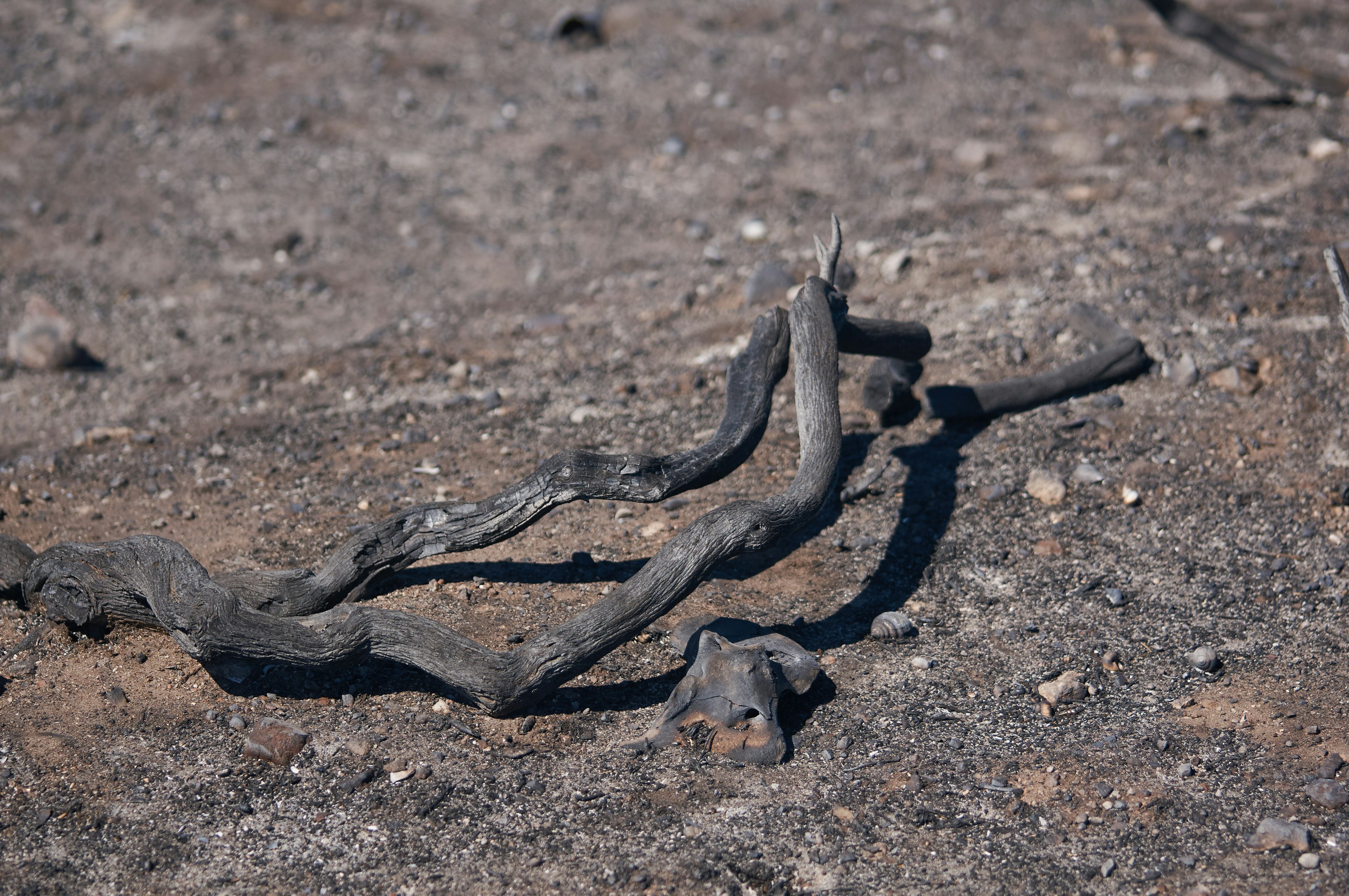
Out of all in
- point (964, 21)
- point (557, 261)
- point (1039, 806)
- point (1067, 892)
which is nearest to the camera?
point (1067, 892)

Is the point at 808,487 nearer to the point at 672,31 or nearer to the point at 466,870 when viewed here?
the point at 466,870

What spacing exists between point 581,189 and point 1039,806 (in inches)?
228

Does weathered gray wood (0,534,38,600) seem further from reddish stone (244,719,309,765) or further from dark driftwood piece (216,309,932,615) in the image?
reddish stone (244,719,309,765)

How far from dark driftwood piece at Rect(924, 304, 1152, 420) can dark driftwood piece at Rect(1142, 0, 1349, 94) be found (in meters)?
3.66

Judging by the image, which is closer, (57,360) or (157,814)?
(157,814)

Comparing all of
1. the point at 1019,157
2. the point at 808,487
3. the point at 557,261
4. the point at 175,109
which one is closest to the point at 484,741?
the point at 808,487

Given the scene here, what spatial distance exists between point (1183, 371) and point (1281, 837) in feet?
9.04

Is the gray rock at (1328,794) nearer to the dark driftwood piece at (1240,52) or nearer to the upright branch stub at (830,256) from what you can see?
the upright branch stub at (830,256)

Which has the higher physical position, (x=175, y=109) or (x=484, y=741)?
(x=175, y=109)

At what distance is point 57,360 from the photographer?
6492 millimetres

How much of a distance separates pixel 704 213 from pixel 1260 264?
3497 mm

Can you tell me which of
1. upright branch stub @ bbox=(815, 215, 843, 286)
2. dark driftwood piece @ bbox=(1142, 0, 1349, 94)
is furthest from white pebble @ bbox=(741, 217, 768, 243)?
dark driftwood piece @ bbox=(1142, 0, 1349, 94)

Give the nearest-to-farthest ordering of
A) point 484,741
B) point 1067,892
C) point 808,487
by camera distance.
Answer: point 1067,892 < point 484,741 < point 808,487

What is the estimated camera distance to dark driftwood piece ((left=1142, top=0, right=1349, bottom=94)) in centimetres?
753
